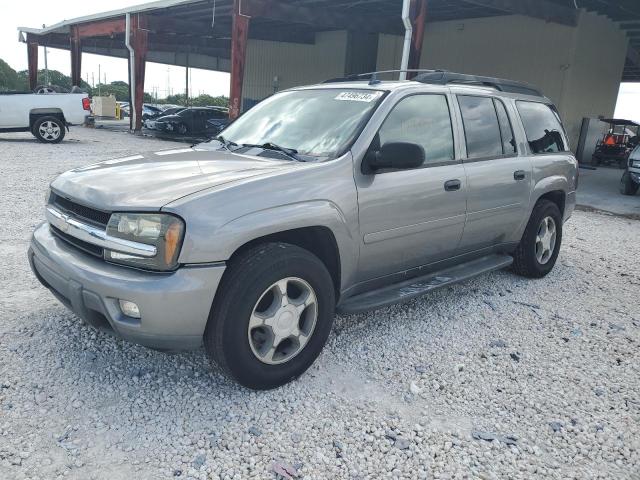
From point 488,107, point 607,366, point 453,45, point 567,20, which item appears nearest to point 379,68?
point 453,45

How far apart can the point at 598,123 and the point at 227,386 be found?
2047 centimetres

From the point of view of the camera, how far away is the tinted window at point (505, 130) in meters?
4.46

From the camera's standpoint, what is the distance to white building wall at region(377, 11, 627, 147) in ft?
56.9

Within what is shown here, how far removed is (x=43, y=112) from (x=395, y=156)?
1448cm

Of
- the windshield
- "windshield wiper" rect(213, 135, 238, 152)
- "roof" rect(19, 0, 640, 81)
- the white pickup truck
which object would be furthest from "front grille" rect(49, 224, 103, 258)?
"roof" rect(19, 0, 640, 81)

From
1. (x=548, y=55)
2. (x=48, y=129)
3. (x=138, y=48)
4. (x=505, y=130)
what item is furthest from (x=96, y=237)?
(x=138, y=48)

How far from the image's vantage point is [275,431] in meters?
2.64

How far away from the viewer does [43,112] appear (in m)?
14.7

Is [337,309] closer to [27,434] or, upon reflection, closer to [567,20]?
[27,434]

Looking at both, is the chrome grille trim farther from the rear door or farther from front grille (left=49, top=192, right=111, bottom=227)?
the rear door

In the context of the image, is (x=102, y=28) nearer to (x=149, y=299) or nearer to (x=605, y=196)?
(x=605, y=196)

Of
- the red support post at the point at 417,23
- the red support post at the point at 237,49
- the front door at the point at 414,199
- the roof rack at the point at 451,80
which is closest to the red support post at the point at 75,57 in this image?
the red support post at the point at 237,49

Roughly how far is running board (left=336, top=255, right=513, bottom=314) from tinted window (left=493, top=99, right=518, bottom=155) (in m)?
0.94

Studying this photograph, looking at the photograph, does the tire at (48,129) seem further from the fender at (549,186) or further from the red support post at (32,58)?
the red support post at (32,58)
